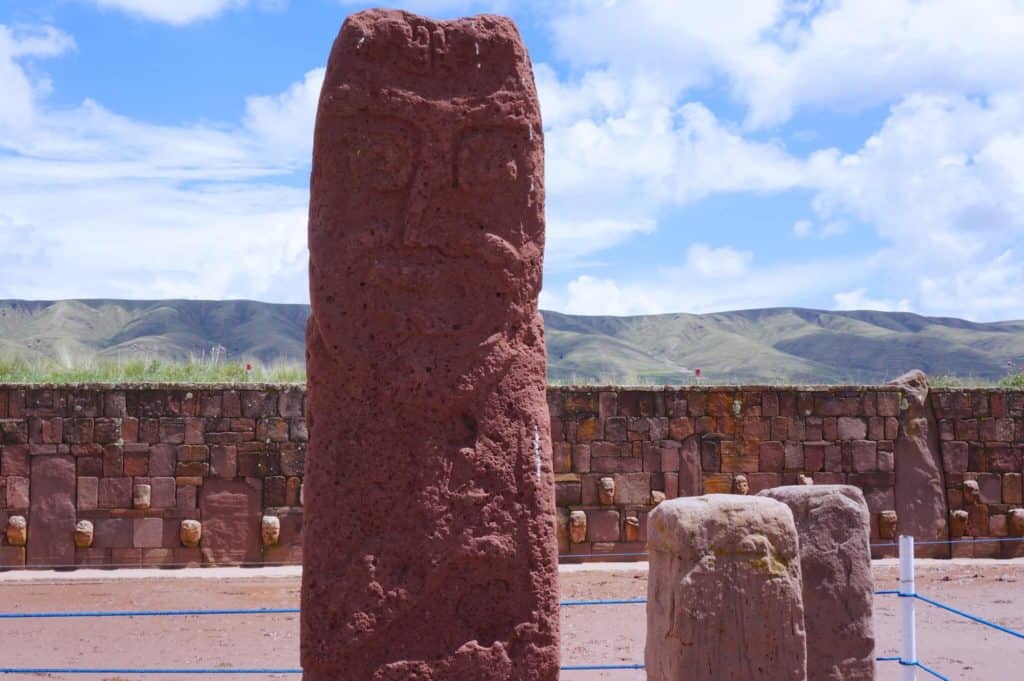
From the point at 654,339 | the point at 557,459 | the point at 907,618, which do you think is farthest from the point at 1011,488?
the point at 654,339

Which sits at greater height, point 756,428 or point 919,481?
point 756,428

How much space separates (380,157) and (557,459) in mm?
9355

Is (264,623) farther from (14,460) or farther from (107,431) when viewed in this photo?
(14,460)

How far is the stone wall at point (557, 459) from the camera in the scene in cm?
1214

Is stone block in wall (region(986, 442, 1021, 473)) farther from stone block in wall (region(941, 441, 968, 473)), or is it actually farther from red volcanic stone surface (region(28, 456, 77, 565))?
red volcanic stone surface (region(28, 456, 77, 565))

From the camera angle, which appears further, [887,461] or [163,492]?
[887,461]

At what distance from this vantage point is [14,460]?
12.1 meters

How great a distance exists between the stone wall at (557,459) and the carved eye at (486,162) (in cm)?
892

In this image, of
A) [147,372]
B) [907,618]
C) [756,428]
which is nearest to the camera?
[907,618]

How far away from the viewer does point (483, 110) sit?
388 cm

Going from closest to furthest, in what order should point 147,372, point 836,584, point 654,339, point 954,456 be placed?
1. point 836,584
2. point 954,456
3. point 147,372
4. point 654,339

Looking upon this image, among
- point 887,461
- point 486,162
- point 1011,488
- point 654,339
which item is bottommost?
point 1011,488

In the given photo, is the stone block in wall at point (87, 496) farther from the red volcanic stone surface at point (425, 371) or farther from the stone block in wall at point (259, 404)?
the red volcanic stone surface at point (425, 371)

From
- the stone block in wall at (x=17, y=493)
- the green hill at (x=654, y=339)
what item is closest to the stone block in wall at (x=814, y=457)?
the stone block in wall at (x=17, y=493)
